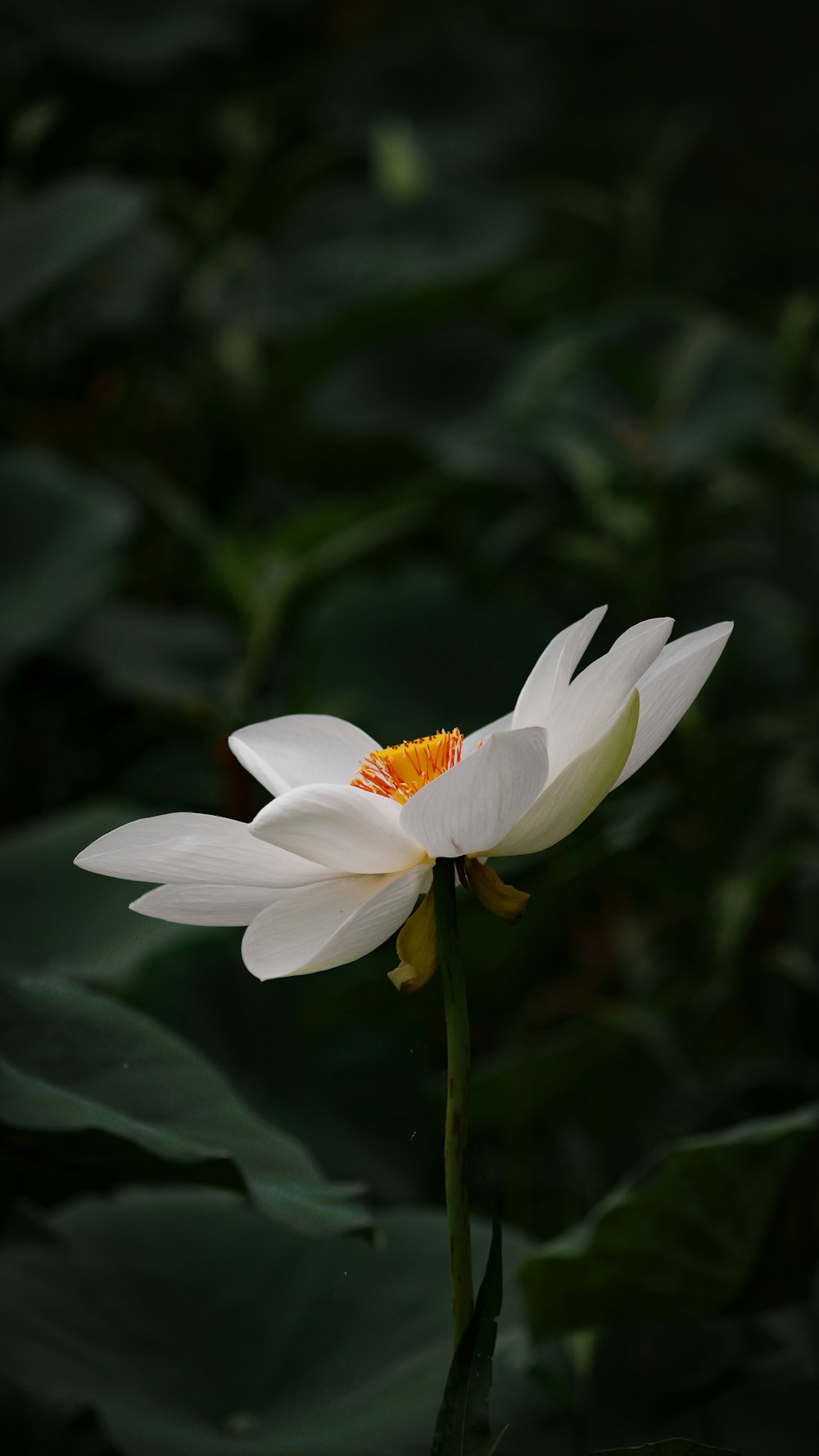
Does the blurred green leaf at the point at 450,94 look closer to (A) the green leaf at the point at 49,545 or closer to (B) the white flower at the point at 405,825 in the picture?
(A) the green leaf at the point at 49,545

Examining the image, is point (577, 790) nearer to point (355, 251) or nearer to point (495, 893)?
point (495, 893)

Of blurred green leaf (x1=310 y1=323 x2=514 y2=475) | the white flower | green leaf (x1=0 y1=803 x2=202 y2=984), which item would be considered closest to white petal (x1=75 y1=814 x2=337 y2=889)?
the white flower

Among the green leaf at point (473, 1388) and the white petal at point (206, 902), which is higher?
the white petal at point (206, 902)

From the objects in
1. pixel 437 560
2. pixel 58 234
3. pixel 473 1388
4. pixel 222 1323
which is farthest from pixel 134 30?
pixel 473 1388

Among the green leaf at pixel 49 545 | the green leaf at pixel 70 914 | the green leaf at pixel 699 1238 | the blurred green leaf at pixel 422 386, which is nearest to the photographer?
the green leaf at pixel 699 1238

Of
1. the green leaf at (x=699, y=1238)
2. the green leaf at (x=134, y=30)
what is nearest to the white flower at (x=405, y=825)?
the green leaf at (x=699, y=1238)

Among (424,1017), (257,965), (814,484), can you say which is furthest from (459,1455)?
(814,484)
